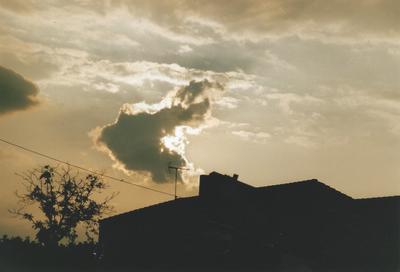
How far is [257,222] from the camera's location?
2683 centimetres

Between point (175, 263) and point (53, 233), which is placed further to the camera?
point (53, 233)

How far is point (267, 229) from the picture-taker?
87.2 feet

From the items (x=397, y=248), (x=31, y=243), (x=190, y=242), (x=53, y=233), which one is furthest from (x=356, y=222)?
(x=53, y=233)

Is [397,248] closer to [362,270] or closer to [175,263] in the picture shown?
[362,270]

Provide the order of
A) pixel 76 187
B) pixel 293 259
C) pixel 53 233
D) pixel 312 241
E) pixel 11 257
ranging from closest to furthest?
pixel 11 257, pixel 293 259, pixel 312 241, pixel 53 233, pixel 76 187

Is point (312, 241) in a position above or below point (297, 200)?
below

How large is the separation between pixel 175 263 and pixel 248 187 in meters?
6.92

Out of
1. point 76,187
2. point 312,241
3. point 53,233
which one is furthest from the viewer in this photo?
point 76,187

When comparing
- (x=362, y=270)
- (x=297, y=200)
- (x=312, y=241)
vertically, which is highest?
(x=297, y=200)

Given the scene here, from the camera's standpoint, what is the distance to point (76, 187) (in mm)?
48594

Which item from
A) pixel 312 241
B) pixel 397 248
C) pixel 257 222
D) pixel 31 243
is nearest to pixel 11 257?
pixel 31 243

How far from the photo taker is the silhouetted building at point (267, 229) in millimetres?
24750

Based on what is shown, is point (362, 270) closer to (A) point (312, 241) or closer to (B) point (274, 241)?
(A) point (312, 241)

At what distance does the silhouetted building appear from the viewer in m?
24.8
